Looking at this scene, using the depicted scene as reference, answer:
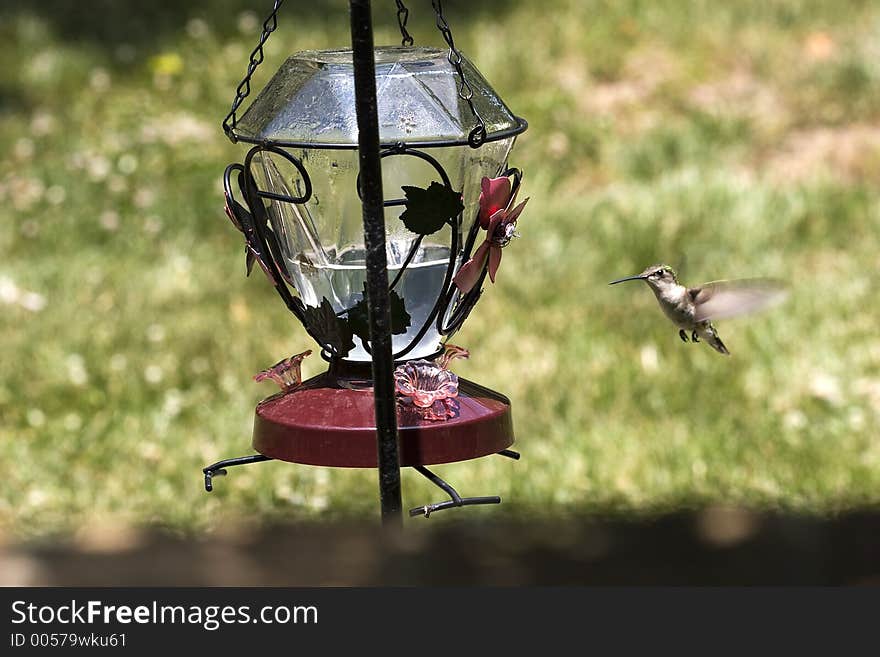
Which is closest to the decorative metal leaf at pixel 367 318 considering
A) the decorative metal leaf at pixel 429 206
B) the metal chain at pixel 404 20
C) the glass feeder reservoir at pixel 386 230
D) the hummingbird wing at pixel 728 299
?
the glass feeder reservoir at pixel 386 230

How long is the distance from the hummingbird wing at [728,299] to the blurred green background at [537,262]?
1.40 metres

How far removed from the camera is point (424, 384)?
1.50 meters

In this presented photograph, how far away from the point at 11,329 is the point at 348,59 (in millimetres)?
2617

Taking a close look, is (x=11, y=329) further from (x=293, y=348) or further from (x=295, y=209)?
(x=295, y=209)

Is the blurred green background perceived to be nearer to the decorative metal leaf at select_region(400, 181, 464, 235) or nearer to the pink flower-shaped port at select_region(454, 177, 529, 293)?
the pink flower-shaped port at select_region(454, 177, 529, 293)

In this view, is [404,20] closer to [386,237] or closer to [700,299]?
[386,237]

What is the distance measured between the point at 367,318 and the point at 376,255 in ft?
0.83

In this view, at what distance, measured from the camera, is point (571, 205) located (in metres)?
4.43

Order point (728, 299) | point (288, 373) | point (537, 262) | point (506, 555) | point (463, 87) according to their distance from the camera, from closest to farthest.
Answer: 1. point (463, 87)
2. point (288, 373)
3. point (728, 299)
4. point (506, 555)
5. point (537, 262)

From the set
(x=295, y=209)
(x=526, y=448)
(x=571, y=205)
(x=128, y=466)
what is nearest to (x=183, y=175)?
(x=571, y=205)

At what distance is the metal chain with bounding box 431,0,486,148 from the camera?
140cm

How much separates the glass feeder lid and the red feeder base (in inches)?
11.6

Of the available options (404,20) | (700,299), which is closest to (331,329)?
(404,20)

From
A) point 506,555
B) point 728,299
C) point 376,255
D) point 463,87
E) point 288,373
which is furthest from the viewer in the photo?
point 506,555
